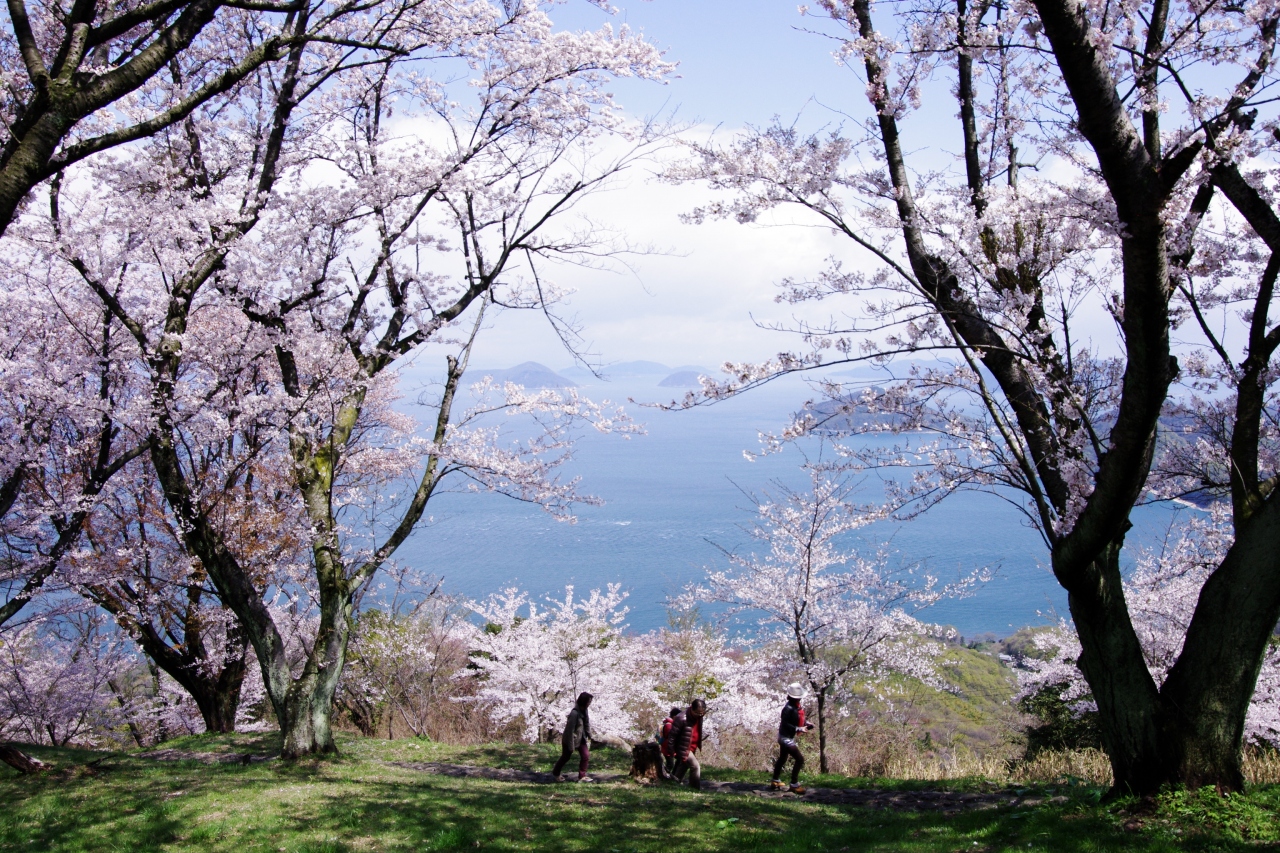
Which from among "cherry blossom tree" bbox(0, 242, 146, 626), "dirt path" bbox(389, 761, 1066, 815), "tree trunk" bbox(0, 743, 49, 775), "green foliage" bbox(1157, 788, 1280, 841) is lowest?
"dirt path" bbox(389, 761, 1066, 815)

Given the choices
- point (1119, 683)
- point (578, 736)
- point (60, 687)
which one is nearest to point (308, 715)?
point (578, 736)

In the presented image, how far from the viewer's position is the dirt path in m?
7.02

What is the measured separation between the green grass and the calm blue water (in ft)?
70.7

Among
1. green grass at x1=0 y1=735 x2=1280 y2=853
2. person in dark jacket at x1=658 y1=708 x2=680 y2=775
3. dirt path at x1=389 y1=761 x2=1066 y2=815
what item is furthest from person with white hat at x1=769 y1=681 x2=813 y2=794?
person in dark jacket at x1=658 y1=708 x2=680 y2=775

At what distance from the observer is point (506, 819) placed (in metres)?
5.89

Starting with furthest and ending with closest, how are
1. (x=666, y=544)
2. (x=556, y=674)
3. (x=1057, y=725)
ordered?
(x=666, y=544)
(x=556, y=674)
(x=1057, y=725)

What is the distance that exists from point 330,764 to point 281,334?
16.1ft

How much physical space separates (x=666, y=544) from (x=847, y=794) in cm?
4116

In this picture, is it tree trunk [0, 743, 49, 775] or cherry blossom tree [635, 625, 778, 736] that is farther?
cherry blossom tree [635, 625, 778, 736]

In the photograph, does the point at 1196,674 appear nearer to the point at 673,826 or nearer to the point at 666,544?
the point at 673,826

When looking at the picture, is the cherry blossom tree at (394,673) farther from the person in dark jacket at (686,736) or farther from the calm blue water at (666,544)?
the calm blue water at (666,544)

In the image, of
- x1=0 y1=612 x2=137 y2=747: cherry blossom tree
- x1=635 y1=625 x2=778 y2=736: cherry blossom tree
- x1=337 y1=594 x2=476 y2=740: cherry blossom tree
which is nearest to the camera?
x1=0 y1=612 x2=137 y2=747: cherry blossom tree

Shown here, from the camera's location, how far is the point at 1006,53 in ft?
19.0

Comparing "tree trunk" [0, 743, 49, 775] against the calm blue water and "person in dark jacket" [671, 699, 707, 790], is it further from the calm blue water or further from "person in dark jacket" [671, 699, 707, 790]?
the calm blue water
